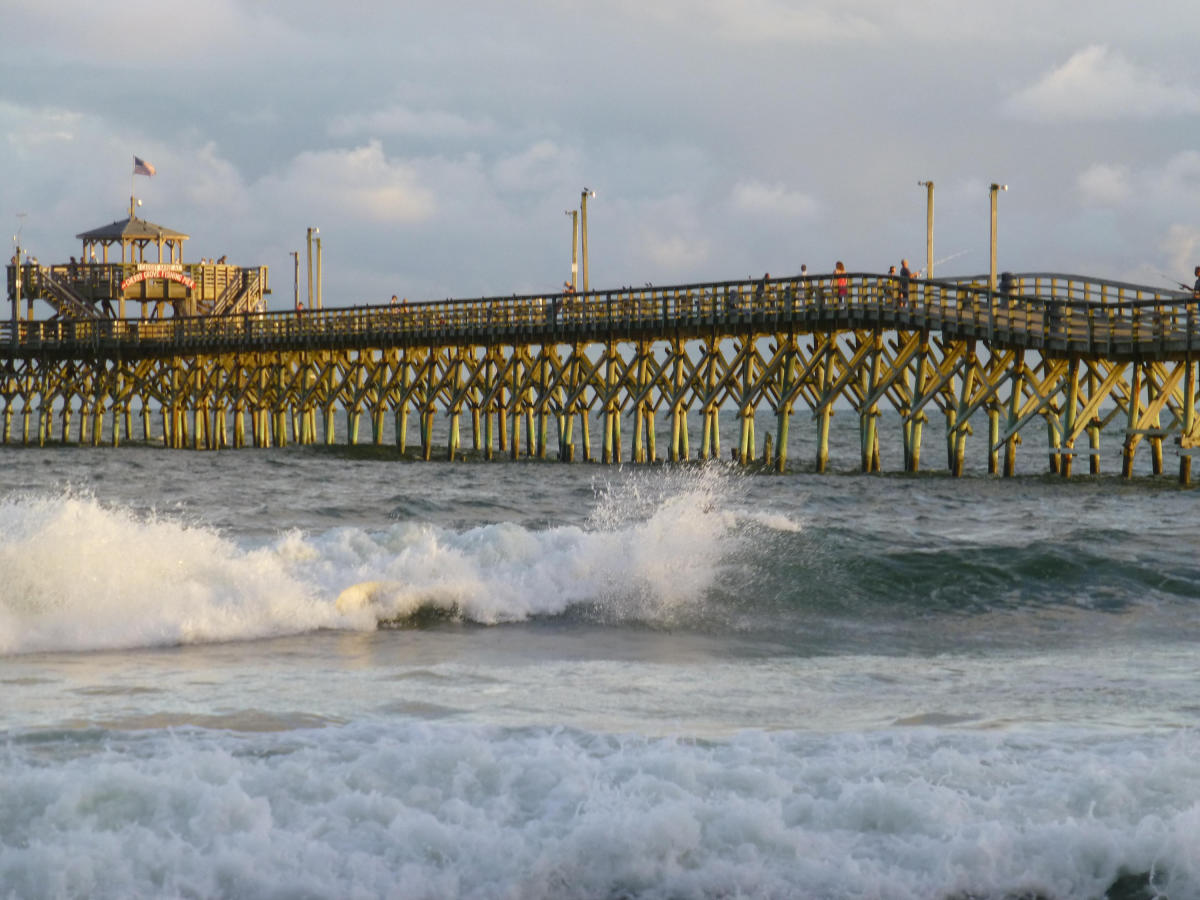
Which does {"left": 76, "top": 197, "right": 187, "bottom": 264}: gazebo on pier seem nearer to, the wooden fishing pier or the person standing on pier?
the wooden fishing pier

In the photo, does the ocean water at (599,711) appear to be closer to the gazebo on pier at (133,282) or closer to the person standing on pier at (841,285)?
the person standing on pier at (841,285)

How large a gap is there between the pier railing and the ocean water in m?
10.9

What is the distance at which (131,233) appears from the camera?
55094mm

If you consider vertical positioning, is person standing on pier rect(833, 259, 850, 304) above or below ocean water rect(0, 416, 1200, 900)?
above

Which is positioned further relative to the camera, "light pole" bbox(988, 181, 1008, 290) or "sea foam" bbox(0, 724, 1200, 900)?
"light pole" bbox(988, 181, 1008, 290)

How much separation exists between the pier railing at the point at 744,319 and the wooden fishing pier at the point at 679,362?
0.14 feet

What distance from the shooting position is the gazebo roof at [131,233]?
5516 centimetres

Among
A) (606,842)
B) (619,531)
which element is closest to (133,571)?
(619,531)

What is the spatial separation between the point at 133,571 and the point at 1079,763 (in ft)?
27.3

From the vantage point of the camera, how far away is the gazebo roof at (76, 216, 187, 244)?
55.2 m

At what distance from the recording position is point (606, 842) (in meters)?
6.54

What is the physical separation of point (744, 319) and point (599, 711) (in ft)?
89.0

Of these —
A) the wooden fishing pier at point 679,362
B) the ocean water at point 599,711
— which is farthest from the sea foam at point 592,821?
the wooden fishing pier at point 679,362

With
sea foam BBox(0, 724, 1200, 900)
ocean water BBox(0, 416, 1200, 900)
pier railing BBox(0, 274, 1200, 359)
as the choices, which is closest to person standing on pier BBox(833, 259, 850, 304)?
pier railing BBox(0, 274, 1200, 359)
